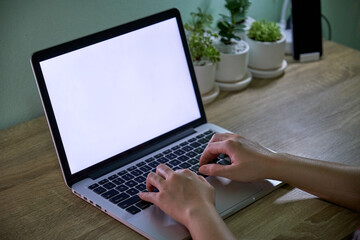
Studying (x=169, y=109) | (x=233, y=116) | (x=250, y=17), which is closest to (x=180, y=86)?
(x=169, y=109)

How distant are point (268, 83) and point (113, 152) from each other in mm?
595

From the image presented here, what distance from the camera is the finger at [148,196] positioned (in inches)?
38.9

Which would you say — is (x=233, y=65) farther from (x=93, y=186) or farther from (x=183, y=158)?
(x=93, y=186)

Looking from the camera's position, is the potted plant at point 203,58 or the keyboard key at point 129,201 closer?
the keyboard key at point 129,201

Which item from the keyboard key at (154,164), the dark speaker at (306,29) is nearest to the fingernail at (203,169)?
the keyboard key at (154,164)

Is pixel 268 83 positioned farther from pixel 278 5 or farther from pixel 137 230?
A: pixel 137 230

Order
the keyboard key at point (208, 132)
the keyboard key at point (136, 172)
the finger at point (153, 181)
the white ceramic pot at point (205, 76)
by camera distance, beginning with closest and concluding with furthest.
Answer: the finger at point (153, 181), the keyboard key at point (136, 172), the keyboard key at point (208, 132), the white ceramic pot at point (205, 76)

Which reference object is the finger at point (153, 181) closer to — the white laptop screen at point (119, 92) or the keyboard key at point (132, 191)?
the keyboard key at point (132, 191)

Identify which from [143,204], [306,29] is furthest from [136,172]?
[306,29]

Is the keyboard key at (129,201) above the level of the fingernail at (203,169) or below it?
above

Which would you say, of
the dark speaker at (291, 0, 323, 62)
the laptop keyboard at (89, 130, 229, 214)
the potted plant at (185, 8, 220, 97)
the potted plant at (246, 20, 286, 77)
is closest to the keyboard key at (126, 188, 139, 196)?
the laptop keyboard at (89, 130, 229, 214)

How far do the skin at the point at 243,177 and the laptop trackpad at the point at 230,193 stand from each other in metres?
0.02

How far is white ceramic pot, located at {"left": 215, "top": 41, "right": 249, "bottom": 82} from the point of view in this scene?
145cm

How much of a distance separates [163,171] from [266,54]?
2.12 ft
